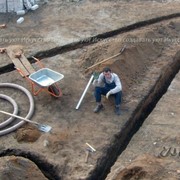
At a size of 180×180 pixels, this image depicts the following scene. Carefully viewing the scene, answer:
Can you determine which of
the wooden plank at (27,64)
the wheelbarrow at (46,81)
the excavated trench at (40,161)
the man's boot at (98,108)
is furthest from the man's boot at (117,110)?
the wooden plank at (27,64)

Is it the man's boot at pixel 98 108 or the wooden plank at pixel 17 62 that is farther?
the wooden plank at pixel 17 62

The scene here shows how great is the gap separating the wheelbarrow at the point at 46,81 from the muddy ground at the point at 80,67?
0.19 metres

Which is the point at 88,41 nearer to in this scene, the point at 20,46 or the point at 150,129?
the point at 20,46

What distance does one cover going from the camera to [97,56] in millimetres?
11766

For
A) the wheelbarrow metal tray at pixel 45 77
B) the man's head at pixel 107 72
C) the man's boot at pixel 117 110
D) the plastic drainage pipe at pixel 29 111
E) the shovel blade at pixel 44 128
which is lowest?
the man's boot at pixel 117 110

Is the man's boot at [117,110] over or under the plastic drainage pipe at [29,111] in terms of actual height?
under

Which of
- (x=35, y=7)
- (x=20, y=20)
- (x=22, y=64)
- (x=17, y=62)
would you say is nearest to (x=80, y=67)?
(x=22, y=64)

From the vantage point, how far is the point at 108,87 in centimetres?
1001

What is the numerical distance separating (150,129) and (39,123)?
253cm

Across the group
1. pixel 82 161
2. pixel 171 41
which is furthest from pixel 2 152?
pixel 171 41

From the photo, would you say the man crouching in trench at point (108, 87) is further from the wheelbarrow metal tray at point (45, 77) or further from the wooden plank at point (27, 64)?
the wooden plank at point (27, 64)

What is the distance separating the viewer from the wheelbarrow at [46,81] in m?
10.4

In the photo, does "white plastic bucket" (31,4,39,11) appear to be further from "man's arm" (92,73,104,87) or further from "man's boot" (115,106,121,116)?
"man's boot" (115,106,121,116)

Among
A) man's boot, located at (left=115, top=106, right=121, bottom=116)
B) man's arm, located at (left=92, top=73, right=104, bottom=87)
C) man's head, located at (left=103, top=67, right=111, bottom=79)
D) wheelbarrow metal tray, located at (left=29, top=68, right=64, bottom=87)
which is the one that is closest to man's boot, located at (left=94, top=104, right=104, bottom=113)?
man's boot, located at (left=115, top=106, right=121, bottom=116)
